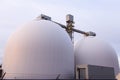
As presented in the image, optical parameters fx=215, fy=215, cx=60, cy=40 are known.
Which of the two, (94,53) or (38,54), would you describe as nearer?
(38,54)

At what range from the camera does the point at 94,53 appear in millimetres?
28297

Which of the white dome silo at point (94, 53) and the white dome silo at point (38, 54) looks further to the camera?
the white dome silo at point (94, 53)

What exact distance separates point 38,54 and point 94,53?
31.2ft

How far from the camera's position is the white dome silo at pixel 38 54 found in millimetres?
21448

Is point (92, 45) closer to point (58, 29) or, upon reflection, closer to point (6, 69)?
point (58, 29)

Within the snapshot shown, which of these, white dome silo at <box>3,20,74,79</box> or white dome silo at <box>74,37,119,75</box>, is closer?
white dome silo at <box>3,20,74,79</box>

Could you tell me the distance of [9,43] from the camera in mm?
23906

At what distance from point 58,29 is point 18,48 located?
503cm

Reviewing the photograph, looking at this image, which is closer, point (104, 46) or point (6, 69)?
point (6, 69)

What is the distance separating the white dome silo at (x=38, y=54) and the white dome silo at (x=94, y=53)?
446cm

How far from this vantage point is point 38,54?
21.6 metres

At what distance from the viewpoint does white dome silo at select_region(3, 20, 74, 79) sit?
21448 millimetres

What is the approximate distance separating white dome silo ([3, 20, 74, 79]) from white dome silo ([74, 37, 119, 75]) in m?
4.46

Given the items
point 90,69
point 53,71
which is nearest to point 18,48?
point 53,71
